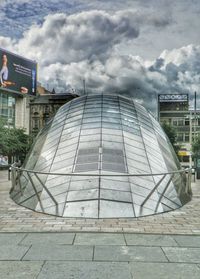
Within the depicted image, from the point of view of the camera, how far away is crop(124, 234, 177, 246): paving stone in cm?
618

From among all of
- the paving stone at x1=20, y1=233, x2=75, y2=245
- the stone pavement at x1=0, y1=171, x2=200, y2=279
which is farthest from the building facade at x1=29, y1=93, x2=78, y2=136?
the paving stone at x1=20, y1=233, x2=75, y2=245

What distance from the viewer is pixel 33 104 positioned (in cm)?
8681

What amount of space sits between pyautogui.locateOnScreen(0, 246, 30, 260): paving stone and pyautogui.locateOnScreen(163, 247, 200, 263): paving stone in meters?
2.27

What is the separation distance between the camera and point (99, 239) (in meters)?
6.44

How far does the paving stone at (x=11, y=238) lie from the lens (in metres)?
6.20

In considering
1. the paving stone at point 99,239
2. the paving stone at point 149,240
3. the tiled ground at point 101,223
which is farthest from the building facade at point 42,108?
the paving stone at point 149,240

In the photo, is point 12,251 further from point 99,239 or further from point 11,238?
point 99,239

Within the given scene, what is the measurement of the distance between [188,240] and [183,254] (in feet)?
3.18

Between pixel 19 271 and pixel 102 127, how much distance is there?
9.13 meters

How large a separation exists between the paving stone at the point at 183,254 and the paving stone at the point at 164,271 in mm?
239

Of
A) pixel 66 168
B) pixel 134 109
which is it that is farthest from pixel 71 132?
pixel 134 109

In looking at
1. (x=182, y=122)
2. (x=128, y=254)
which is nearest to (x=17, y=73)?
(x=182, y=122)

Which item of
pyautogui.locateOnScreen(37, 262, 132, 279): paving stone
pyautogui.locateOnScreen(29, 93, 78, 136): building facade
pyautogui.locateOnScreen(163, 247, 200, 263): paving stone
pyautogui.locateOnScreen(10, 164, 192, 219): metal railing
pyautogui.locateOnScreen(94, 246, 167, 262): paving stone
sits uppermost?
pyautogui.locateOnScreen(29, 93, 78, 136): building facade

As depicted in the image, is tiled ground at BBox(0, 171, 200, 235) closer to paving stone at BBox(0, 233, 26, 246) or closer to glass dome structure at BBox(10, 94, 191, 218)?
paving stone at BBox(0, 233, 26, 246)
